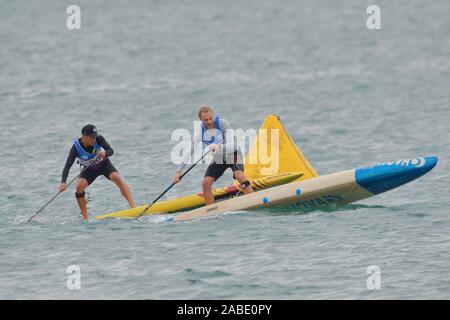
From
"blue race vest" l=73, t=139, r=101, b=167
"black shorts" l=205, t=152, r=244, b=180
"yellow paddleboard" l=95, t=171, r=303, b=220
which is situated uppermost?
"blue race vest" l=73, t=139, r=101, b=167

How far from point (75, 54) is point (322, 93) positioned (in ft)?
58.7

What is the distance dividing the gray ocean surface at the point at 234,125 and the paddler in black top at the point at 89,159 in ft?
2.52

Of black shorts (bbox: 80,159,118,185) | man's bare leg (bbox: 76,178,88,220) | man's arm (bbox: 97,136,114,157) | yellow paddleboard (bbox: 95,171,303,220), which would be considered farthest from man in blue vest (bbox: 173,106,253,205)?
man's bare leg (bbox: 76,178,88,220)

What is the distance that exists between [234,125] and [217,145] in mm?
14779

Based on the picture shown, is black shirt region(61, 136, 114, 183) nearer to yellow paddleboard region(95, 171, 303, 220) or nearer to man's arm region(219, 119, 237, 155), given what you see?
yellow paddleboard region(95, 171, 303, 220)

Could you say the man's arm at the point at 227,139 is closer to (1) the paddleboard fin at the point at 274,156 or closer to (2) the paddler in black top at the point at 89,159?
Result: (1) the paddleboard fin at the point at 274,156

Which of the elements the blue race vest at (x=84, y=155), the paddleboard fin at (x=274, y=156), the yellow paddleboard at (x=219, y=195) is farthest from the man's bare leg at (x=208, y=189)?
the blue race vest at (x=84, y=155)

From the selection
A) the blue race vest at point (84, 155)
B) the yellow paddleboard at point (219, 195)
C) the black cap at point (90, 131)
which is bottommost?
the yellow paddleboard at point (219, 195)

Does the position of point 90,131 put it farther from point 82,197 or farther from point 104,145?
point 82,197

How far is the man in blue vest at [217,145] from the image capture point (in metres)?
21.5

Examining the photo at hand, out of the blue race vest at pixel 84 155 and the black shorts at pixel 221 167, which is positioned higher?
the blue race vest at pixel 84 155

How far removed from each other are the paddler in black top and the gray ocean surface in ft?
2.52

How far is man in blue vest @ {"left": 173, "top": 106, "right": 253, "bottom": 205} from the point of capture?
21531mm

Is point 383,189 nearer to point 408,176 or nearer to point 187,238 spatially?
point 408,176
